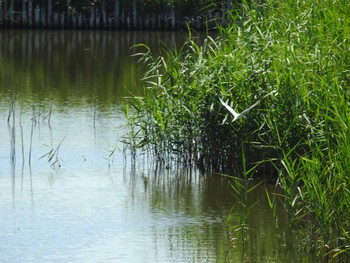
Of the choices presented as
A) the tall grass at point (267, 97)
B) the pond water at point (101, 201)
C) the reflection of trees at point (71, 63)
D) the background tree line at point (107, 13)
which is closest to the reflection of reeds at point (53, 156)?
the pond water at point (101, 201)

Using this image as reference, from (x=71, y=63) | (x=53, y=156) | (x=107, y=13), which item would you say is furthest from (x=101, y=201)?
(x=107, y=13)

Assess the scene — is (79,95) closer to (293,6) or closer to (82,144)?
(82,144)

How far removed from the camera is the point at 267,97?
452 inches

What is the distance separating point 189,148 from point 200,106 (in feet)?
1.82

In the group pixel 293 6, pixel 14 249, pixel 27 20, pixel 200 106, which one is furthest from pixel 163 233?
pixel 27 20

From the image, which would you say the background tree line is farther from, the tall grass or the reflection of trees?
the tall grass

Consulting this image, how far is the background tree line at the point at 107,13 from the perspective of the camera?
100ft

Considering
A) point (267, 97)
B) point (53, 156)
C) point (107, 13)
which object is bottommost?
point (53, 156)

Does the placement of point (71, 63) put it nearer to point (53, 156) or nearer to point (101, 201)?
point (53, 156)

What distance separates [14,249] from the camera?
377 inches

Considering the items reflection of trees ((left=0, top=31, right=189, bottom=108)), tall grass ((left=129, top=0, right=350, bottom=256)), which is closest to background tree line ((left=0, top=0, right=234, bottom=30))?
reflection of trees ((left=0, top=31, right=189, bottom=108))

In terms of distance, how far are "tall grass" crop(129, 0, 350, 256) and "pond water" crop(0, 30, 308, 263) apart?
37 centimetres

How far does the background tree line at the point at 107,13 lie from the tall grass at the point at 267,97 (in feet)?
58.9

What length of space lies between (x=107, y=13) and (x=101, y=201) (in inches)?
807
